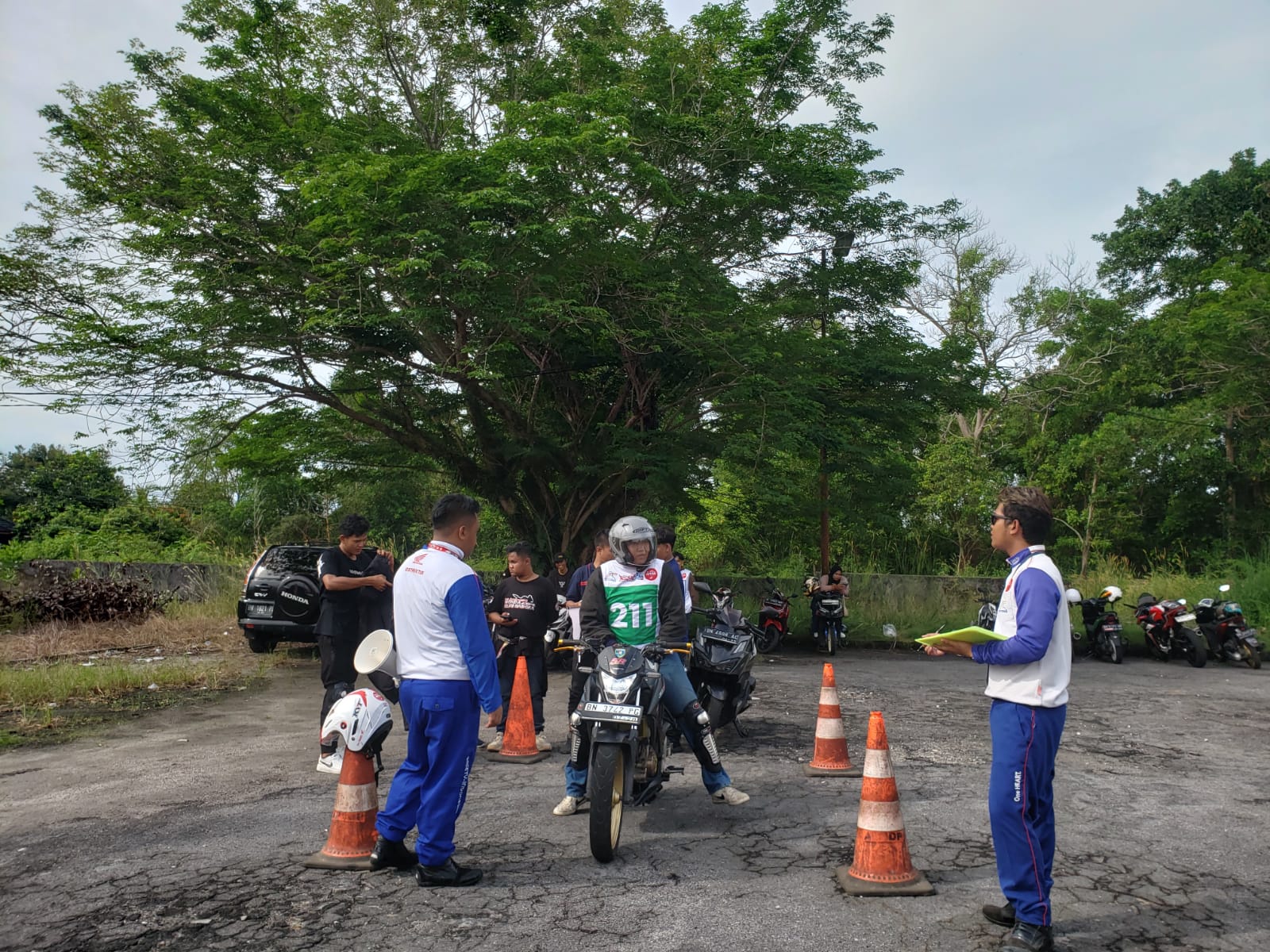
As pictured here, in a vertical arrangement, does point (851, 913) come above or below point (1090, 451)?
below

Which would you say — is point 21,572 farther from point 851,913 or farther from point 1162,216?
point 1162,216

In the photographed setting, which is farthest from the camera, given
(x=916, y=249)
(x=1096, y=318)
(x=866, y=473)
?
(x=1096, y=318)

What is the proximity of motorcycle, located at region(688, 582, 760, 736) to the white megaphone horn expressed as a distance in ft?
9.82

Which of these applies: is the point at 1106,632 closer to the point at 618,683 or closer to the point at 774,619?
the point at 774,619

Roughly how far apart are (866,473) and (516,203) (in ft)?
28.3

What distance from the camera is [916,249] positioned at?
64.5 ft

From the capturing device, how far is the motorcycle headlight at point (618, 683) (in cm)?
548

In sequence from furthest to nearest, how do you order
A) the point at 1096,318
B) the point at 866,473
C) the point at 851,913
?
the point at 1096,318 → the point at 866,473 → the point at 851,913

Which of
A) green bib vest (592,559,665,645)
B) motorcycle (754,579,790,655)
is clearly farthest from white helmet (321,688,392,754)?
motorcycle (754,579,790,655)

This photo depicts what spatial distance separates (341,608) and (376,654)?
2532 mm

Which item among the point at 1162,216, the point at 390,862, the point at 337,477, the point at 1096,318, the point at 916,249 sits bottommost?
the point at 390,862

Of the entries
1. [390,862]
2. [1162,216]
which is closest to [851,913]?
[390,862]

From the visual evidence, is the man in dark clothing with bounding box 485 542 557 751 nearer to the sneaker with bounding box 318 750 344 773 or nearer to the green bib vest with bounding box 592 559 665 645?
the sneaker with bounding box 318 750 344 773

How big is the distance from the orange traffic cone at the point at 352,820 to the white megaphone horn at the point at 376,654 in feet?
1.49
